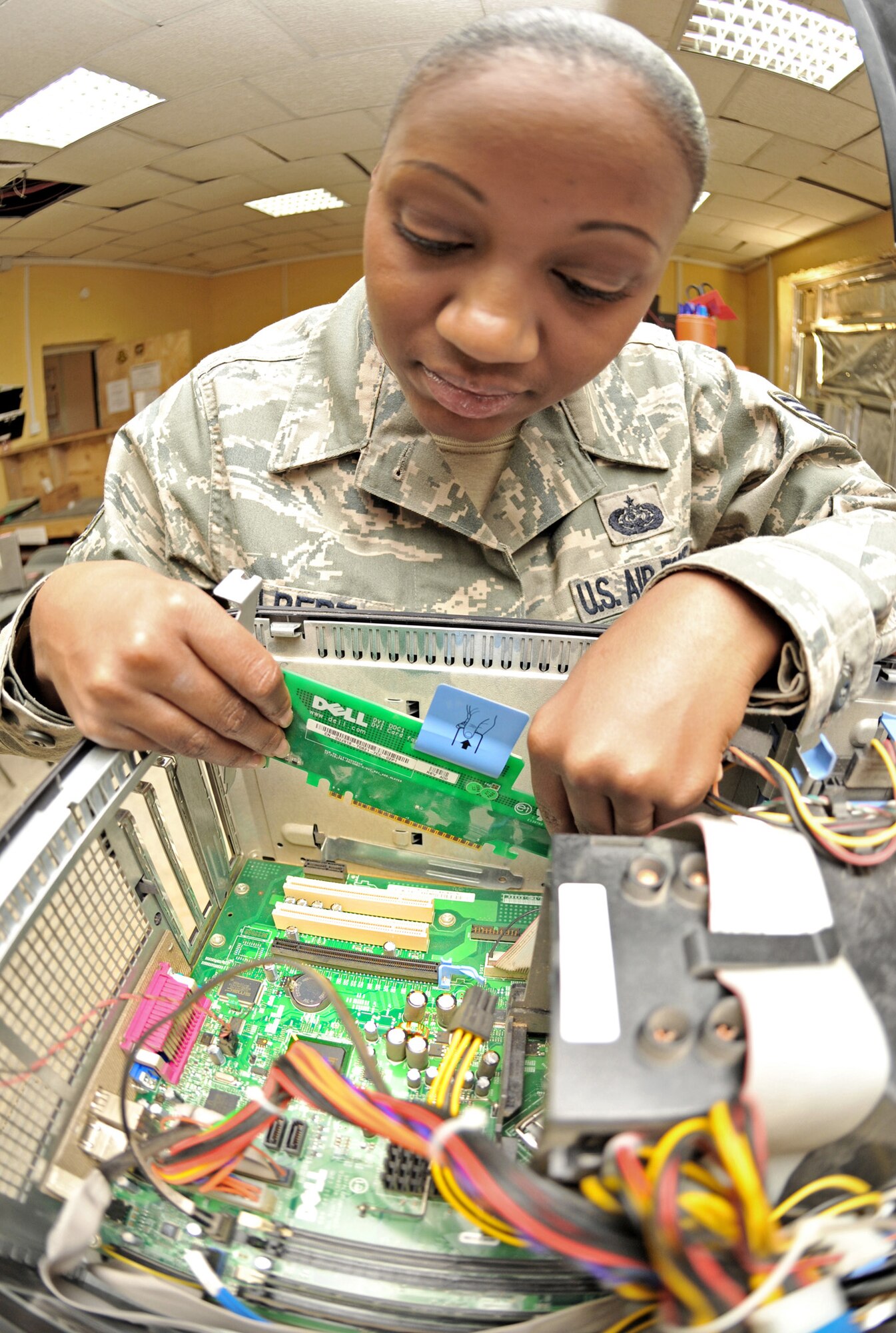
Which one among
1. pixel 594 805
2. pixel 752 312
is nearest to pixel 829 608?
pixel 594 805

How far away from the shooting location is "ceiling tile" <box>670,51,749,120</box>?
101cm

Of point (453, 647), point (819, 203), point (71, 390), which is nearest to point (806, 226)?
point (819, 203)

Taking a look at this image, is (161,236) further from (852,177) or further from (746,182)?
(852,177)

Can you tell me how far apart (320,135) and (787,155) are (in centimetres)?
93

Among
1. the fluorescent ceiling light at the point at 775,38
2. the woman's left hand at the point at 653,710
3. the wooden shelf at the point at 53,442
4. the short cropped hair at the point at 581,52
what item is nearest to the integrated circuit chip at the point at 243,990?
the woman's left hand at the point at 653,710

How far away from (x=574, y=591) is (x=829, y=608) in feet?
1.42

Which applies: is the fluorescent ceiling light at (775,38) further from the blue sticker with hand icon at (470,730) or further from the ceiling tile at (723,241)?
the blue sticker with hand icon at (470,730)

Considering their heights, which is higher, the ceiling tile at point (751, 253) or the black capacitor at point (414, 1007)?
the ceiling tile at point (751, 253)

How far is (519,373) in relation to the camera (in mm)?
666

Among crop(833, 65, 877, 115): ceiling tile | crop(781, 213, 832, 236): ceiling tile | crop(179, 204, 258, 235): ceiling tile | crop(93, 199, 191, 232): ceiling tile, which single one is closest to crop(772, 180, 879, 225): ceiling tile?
crop(781, 213, 832, 236): ceiling tile

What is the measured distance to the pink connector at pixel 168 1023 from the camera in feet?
2.02

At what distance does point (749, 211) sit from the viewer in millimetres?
1440

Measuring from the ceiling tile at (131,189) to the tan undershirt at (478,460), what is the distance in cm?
127

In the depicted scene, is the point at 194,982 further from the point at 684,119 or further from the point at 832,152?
the point at 832,152
